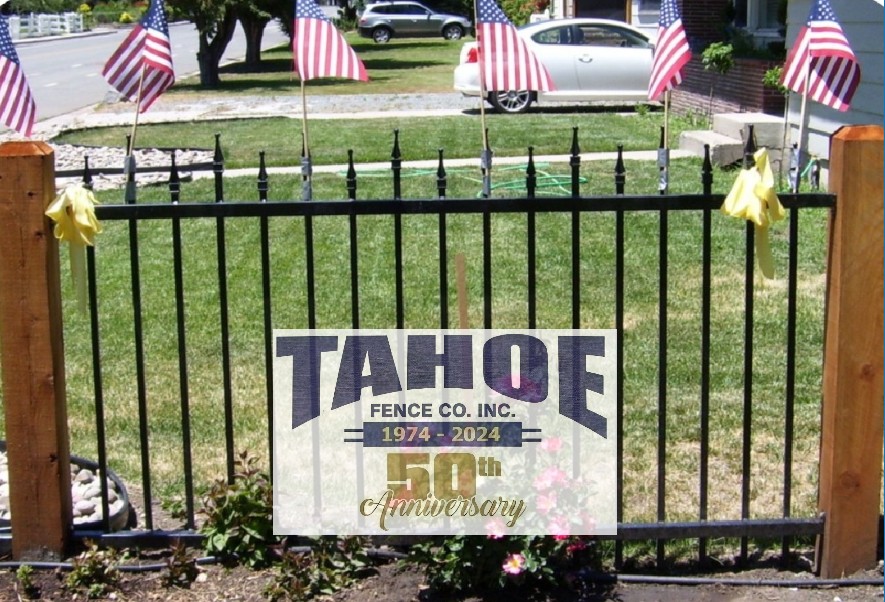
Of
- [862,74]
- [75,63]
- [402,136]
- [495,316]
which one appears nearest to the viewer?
[495,316]

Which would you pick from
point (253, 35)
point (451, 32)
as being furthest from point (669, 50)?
point (451, 32)

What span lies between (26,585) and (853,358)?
2.78 metres

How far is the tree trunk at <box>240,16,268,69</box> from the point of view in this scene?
32.4 meters

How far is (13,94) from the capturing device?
412 centimetres

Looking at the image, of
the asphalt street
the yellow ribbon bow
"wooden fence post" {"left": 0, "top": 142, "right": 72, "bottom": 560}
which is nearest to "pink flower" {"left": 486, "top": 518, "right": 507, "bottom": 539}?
the yellow ribbon bow

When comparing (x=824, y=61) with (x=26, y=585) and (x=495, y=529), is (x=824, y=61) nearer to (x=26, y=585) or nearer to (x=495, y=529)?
(x=495, y=529)

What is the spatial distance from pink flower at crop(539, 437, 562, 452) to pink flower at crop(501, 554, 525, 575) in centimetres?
38

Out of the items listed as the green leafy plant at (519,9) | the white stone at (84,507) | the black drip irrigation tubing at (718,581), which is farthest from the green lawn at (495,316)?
the green leafy plant at (519,9)

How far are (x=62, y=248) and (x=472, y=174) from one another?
13.9 ft

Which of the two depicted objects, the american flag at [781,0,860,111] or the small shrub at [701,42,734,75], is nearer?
the american flag at [781,0,860,111]

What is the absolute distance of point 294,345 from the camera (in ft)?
16.5

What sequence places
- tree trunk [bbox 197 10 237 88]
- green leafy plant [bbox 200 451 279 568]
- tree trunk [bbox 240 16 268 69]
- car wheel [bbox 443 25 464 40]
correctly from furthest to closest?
1. car wheel [bbox 443 25 464 40]
2. tree trunk [bbox 240 16 268 69]
3. tree trunk [bbox 197 10 237 88]
4. green leafy plant [bbox 200 451 279 568]

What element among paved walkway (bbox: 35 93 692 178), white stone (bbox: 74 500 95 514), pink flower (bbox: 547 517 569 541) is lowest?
white stone (bbox: 74 500 95 514)

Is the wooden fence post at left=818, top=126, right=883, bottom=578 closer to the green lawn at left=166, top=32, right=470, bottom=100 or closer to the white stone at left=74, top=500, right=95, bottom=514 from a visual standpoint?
the white stone at left=74, top=500, right=95, bottom=514
